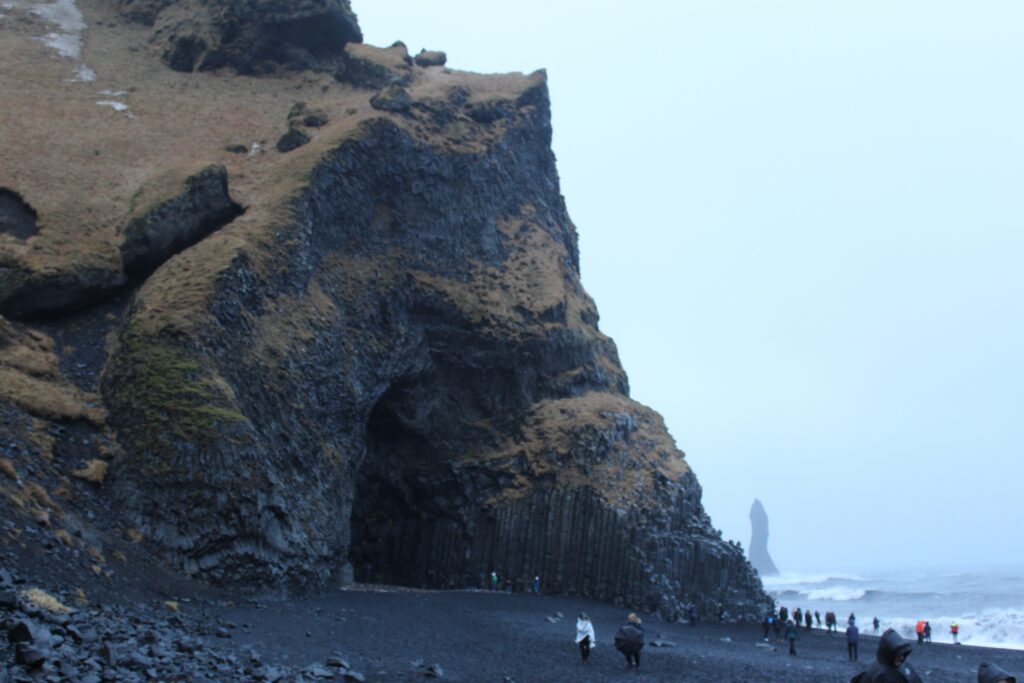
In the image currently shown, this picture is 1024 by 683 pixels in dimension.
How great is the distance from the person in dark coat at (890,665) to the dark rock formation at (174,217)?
119ft

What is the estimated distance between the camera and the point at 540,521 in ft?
153

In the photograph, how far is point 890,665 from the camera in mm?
8695

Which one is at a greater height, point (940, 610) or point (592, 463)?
point (592, 463)

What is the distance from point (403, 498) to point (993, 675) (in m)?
43.9

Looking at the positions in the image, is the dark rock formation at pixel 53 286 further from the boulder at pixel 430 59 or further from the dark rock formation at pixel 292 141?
the boulder at pixel 430 59

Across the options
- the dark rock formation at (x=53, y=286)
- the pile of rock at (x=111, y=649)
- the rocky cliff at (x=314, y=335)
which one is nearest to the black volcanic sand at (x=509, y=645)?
the pile of rock at (x=111, y=649)

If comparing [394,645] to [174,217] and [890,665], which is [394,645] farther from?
[174,217]

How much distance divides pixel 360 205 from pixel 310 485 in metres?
18.3

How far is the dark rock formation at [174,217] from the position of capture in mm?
38031

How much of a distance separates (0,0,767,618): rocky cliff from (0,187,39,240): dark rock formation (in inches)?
5.1

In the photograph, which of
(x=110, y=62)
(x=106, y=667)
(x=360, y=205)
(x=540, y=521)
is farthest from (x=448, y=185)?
(x=106, y=667)

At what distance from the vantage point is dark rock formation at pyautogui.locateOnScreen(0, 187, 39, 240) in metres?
38.0

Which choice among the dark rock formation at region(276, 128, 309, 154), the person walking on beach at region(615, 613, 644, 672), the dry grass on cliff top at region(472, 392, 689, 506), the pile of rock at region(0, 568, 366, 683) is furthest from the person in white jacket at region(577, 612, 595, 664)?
the dark rock formation at region(276, 128, 309, 154)

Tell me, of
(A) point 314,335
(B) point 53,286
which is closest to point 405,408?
(A) point 314,335
